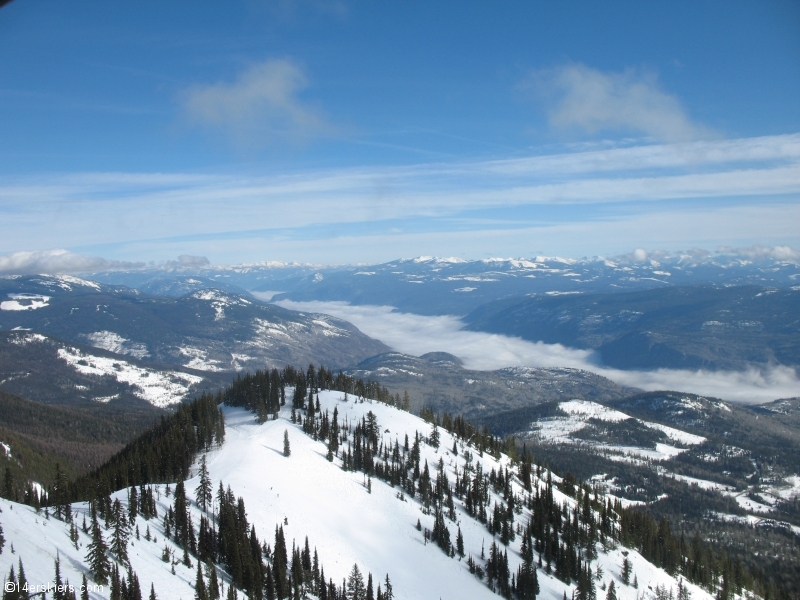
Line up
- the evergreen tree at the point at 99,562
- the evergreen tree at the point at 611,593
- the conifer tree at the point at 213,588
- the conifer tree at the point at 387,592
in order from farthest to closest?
the evergreen tree at the point at 611,593
the conifer tree at the point at 387,592
the conifer tree at the point at 213,588
the evergreen tree at the point at 99,562

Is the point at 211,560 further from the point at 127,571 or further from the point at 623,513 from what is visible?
the point at 623,513

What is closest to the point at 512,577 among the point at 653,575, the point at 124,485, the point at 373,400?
the point at 653,575

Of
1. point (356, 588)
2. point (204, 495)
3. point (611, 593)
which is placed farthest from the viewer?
point (611, 593)

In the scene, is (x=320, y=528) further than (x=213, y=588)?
Yes

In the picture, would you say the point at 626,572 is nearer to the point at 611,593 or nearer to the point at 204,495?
the point at 611,593

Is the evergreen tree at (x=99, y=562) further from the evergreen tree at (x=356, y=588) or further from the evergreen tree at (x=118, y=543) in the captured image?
the evergreen tree at (x=356, y=588)

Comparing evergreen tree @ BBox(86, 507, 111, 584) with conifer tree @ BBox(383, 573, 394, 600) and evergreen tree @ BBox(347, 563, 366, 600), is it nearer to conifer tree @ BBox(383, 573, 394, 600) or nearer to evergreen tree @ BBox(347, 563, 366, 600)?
evergreen tree @ BBox(347, 563, 366, 600)

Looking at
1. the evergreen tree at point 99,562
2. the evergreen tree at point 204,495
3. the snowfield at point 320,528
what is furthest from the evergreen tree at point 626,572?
the evergreen tree at point 99,562

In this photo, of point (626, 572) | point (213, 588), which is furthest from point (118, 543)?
point (626, 572)

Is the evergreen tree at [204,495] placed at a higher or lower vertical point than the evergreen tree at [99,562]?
lower
